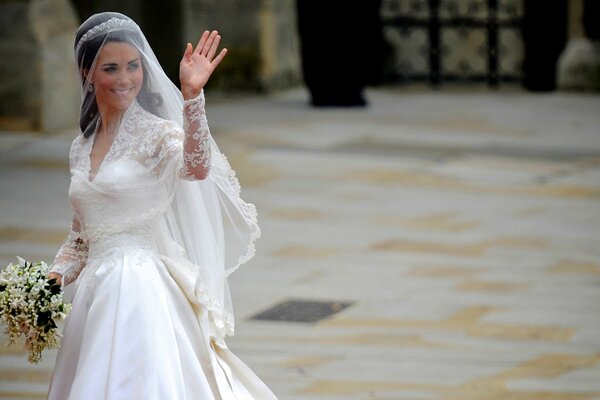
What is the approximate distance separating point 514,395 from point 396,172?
6691mm

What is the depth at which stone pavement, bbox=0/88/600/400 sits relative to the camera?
793 cm

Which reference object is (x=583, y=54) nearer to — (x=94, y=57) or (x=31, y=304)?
(x=94, y=57)

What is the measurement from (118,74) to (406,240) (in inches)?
245

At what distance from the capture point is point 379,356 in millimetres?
8180

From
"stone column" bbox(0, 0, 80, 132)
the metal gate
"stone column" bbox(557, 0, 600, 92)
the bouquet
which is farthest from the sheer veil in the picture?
the metal gate

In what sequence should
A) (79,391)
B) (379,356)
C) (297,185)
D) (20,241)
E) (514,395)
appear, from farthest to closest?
(297,185)
(20,241)
(379,356)
(514,395)
(79,391)

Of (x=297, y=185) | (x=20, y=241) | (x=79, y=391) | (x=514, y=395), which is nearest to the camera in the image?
(x=79, y=391)

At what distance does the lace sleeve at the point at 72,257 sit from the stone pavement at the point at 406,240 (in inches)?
84.7

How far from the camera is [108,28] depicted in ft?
17.2

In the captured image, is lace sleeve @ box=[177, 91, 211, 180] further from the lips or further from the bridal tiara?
the bridal tiara

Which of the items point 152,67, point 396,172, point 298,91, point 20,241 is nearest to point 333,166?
point 396,172

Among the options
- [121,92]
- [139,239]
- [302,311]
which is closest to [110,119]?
[121,92]

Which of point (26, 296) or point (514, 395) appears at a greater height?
point (26, 296)

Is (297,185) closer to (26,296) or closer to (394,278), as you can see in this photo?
(394,278)
